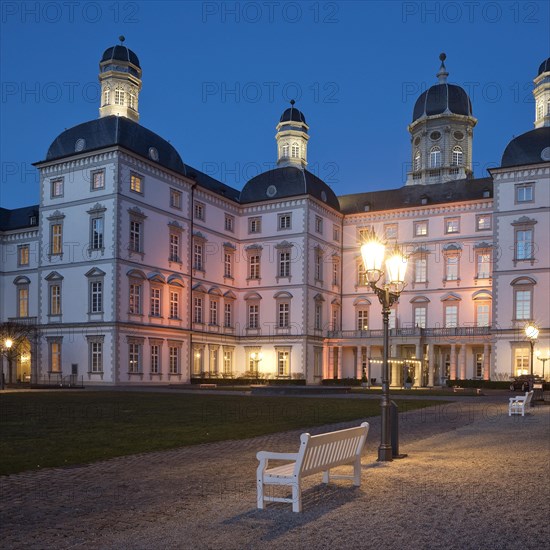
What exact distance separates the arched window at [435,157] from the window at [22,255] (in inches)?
1475

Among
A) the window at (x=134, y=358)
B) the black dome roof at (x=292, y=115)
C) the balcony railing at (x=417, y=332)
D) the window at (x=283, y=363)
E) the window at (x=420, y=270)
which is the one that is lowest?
the window at (x=283, y=363)

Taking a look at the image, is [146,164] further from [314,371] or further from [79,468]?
[79,468]

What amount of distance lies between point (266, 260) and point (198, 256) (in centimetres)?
685

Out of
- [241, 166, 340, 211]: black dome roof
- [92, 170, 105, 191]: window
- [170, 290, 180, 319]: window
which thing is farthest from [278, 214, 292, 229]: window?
[92, 170, 105, 191]: window

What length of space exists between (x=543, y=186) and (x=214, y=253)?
2522 cm

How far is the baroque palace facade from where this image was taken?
4856 centimetres

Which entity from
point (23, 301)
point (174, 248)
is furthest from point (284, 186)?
point (23, 301)

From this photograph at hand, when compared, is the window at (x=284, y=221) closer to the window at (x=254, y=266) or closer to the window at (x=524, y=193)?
the window at (x=254, y=266)

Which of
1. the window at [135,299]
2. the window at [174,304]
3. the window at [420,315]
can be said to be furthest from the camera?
the window at [420,315]

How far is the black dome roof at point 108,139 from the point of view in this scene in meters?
48.5

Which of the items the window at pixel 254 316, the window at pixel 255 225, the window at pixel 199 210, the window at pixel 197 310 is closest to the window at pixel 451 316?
the window at pixel 254 316

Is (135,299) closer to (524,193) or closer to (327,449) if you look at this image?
(524,193)

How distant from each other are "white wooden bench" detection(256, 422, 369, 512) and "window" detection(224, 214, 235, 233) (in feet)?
167

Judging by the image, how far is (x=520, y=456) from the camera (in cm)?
1369
